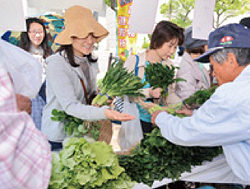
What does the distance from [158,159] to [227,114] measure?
0.75m

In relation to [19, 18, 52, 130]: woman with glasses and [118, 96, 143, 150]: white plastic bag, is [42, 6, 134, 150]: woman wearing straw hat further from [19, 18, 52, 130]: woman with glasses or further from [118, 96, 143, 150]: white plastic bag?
[19, 18, 52, 130]: woman with glasses

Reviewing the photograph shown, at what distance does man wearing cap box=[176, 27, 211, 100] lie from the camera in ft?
9.80

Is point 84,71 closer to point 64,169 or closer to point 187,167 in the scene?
point 64,169

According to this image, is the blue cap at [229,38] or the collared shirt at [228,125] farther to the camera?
the blue cap at [229,38]

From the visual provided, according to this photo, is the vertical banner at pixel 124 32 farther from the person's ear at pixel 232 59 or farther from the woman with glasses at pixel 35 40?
the person's ear at pixel 232 59

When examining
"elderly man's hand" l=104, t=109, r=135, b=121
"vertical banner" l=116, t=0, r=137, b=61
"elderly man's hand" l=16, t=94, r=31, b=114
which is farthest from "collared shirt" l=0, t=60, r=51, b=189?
"vertical banner" l=116, t=0, r=137, b=61

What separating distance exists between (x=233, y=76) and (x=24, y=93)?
4.43 feet

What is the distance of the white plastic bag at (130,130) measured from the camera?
215 centimetres

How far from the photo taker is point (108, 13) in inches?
253

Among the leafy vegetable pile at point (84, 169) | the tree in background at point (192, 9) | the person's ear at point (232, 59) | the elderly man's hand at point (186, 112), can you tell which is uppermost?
the tree in background at point (192, 9)

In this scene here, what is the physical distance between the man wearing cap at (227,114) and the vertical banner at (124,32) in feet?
8.39

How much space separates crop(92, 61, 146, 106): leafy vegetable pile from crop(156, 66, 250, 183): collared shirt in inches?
22.1

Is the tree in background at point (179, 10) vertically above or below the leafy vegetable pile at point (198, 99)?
above

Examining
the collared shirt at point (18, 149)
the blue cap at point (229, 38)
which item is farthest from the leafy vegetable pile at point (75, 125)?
the blue cap at point (229, 38)
